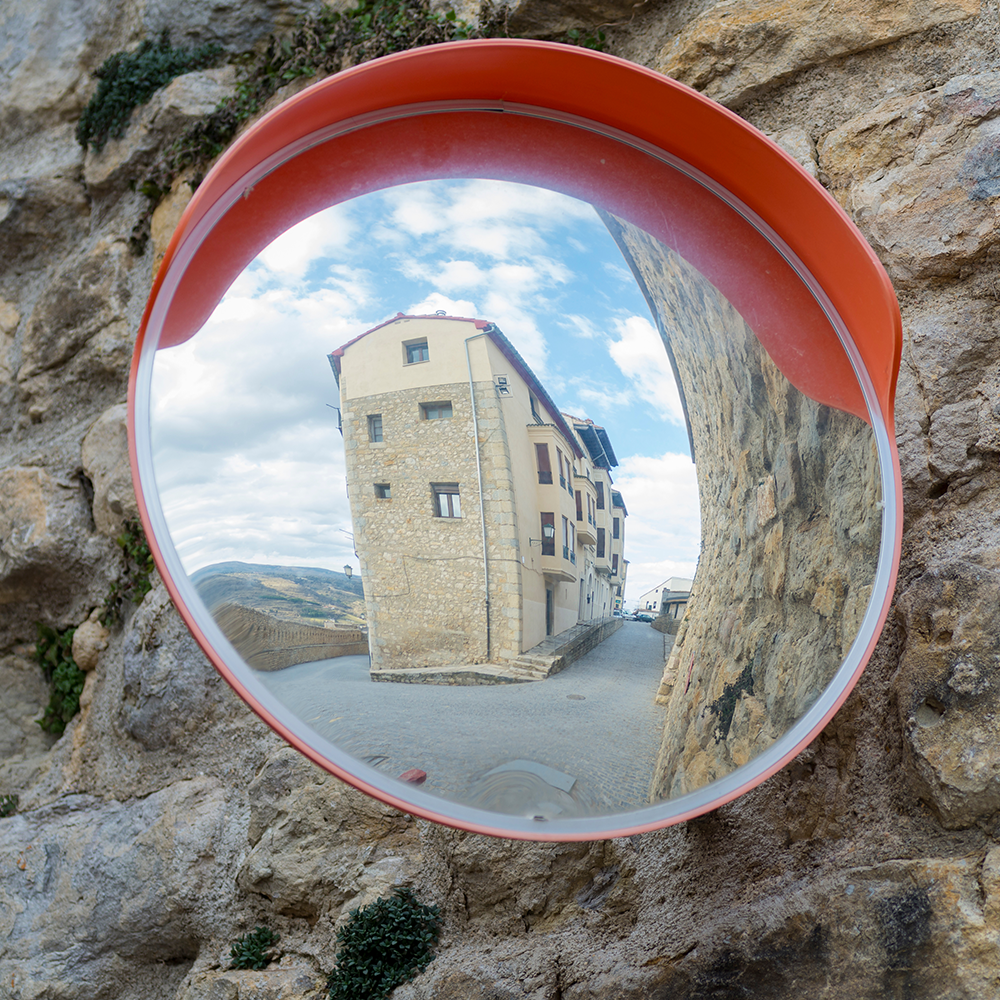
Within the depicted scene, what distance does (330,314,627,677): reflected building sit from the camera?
103cm

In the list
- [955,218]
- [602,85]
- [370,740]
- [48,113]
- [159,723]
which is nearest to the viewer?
[370,740]

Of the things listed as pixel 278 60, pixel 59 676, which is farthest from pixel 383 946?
pixel 278 60

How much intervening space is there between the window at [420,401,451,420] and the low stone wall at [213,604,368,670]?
34 cm

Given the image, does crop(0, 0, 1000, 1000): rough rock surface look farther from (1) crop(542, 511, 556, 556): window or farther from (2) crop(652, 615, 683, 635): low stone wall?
(1) crop(542, 511, 556, 556): window

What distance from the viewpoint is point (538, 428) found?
1.08 meters

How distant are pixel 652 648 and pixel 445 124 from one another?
96 centimetres

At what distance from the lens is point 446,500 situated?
1.03 m

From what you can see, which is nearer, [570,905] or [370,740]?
[370,740]

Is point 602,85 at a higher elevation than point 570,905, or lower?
higher

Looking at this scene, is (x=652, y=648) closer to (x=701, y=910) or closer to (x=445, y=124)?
(x=701, y=910)

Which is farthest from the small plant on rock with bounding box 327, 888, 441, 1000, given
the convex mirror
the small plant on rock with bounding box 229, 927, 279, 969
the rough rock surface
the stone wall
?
the stone wall

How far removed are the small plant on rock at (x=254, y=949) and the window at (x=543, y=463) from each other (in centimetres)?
120

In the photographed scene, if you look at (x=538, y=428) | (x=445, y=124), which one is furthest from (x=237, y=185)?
(x=538, y=428)

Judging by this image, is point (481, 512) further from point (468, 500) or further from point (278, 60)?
point (278, 60)
